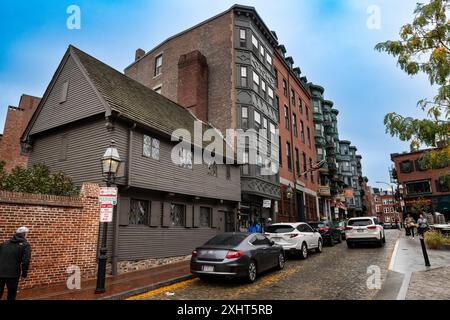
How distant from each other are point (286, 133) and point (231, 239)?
2294 cm

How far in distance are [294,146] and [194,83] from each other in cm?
1436

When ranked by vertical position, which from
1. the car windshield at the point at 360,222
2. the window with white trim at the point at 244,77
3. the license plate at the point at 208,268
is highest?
the window with white trim at the point at 244,77

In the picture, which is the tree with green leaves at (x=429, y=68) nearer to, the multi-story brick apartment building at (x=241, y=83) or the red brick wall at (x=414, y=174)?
the multi-story brick apartment building at (x=241, y=83)

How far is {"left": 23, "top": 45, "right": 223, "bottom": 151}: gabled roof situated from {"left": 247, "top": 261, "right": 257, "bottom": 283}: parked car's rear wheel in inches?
292

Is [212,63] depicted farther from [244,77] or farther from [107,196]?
[107,196]

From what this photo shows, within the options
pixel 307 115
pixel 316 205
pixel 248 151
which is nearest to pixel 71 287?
pixel 248 151

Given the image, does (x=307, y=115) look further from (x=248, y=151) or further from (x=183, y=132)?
(x=183, y=132)

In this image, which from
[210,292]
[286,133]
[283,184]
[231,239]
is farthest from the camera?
[286,133]

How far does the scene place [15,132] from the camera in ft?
90.9

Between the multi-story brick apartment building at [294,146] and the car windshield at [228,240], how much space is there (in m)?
14.9

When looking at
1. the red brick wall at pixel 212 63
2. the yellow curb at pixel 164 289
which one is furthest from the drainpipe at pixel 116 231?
the red brick wall at pixel 212 63

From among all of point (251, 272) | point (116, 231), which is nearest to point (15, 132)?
point (116, 231)

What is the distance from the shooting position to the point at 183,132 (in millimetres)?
16406

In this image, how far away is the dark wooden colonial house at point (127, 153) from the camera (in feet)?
41.0
